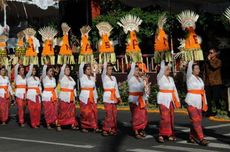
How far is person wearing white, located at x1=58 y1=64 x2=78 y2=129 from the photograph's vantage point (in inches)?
577

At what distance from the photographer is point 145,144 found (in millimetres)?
11680

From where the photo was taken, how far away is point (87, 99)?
554 inches

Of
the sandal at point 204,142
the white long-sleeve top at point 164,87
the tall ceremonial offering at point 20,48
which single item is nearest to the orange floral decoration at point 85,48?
the white long-sleeve top at point 164,87

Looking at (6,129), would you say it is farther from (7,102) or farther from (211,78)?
(211,78)

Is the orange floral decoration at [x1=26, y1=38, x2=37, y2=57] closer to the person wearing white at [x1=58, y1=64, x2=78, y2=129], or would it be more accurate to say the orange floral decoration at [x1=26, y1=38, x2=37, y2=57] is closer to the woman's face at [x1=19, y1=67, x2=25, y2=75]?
the woman's face at [x1=19, y1=67, x2=25, y2=75]

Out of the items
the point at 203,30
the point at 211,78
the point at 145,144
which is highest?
the point at 203,30

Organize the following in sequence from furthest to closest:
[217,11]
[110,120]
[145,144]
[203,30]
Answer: [203,30] → [217,11] → [110,120] → [145,144]

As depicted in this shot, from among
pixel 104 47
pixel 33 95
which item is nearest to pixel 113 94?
pixel 104 47

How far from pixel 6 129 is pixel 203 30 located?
781cm

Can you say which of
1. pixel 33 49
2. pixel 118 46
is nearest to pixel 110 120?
pixel 33 49

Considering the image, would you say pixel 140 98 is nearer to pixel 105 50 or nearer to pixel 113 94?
pixel 113 94

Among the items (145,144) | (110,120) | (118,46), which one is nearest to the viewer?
(145,144)

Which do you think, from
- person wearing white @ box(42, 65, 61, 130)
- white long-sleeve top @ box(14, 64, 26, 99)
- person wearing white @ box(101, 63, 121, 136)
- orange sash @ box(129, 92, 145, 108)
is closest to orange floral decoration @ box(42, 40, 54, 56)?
person wearing white @ box(42, 65, 61, 130)

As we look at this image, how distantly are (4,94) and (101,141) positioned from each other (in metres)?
5.26
